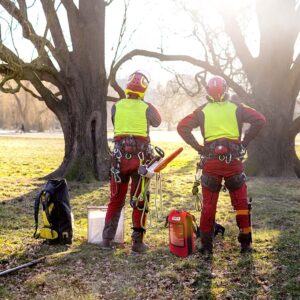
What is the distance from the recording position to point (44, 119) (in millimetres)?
62312

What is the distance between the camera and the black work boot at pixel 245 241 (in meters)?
6.19

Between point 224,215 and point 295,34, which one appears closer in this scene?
point 224,215

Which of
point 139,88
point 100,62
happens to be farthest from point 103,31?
point 139,88

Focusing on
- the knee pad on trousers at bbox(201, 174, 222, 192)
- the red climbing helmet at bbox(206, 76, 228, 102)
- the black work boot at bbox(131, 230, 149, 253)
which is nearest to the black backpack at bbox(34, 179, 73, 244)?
the black work boot at bbox(131, 230, 149, 253)

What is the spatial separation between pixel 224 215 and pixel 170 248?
2.83 metres

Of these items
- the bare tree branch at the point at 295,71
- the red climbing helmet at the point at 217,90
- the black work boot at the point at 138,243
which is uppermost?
the bare tree branch at the point at 295,71

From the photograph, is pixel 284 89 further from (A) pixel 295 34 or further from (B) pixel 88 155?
(B) pixel 88 155

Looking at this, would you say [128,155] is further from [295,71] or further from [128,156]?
[295,71]

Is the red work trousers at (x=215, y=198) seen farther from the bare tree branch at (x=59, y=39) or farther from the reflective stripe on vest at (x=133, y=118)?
the bare tree branch at (x=59, y=39)

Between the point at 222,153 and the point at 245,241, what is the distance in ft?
4.06

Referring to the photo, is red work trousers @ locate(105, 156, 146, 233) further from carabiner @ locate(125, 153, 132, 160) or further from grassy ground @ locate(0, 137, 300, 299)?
grassy ground @ locate(0, 137, 300, 299)

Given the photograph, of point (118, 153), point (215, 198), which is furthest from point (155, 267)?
point (118, 153)

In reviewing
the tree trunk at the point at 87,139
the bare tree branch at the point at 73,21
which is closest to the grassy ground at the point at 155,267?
the tree trunk at the point at 87,139

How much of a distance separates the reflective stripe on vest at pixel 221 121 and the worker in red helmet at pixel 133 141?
721mm
